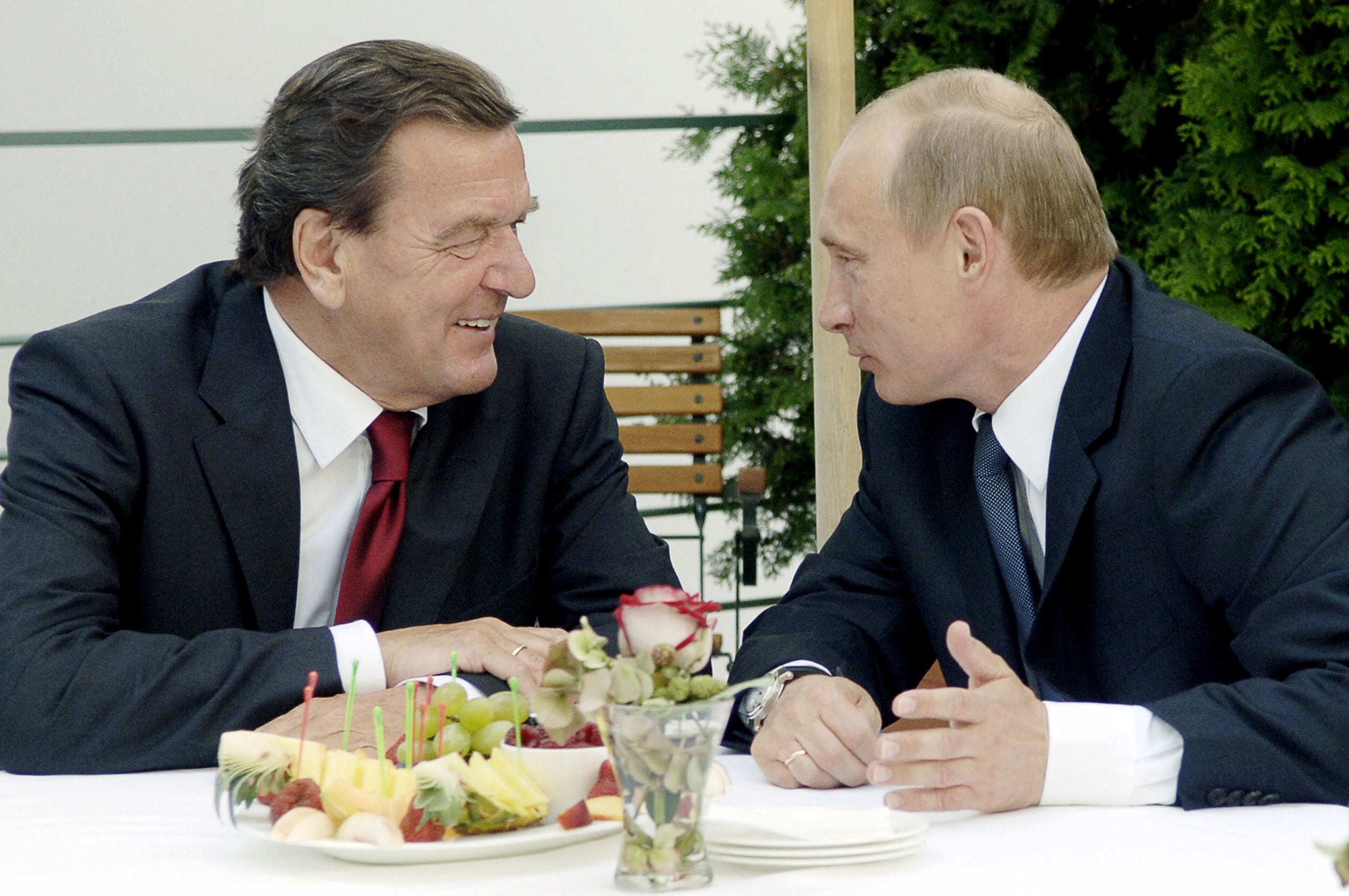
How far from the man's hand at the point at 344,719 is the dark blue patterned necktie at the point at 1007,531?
79cm

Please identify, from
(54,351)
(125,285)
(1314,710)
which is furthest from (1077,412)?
(125,285)

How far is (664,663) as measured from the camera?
3.43ft

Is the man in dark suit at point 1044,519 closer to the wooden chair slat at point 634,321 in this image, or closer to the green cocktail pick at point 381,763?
the green cocktail pick at point 381,763

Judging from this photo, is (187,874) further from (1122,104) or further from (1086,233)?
(1122,104)

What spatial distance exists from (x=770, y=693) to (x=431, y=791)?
627mm

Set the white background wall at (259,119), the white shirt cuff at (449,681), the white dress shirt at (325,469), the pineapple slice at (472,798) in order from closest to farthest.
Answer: the pineapple slice at (472,798) < the white shirt cuff at (449,681) < the white dress shirt at (325,469) < the white background wall at (259,119)

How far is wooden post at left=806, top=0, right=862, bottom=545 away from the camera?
322 cm

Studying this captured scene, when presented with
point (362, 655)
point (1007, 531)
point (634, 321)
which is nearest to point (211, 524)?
point (362, 655)

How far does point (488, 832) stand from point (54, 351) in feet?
3.61

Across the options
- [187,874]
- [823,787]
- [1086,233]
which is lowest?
[823,787]

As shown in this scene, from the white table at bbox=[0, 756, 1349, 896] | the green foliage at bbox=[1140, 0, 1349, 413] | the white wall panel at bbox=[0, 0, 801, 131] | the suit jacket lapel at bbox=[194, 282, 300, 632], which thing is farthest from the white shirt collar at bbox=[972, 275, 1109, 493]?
the white wall panel at bbox=[0, 0, 801, 131]

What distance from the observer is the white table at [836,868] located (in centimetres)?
113

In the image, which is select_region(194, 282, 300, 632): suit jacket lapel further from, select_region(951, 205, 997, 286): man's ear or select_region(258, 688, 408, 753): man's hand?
select_region(951, 205, 997, 286): man's ear

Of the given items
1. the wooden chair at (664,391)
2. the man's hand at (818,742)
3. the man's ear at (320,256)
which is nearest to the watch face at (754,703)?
the man's hand at (818,742)
